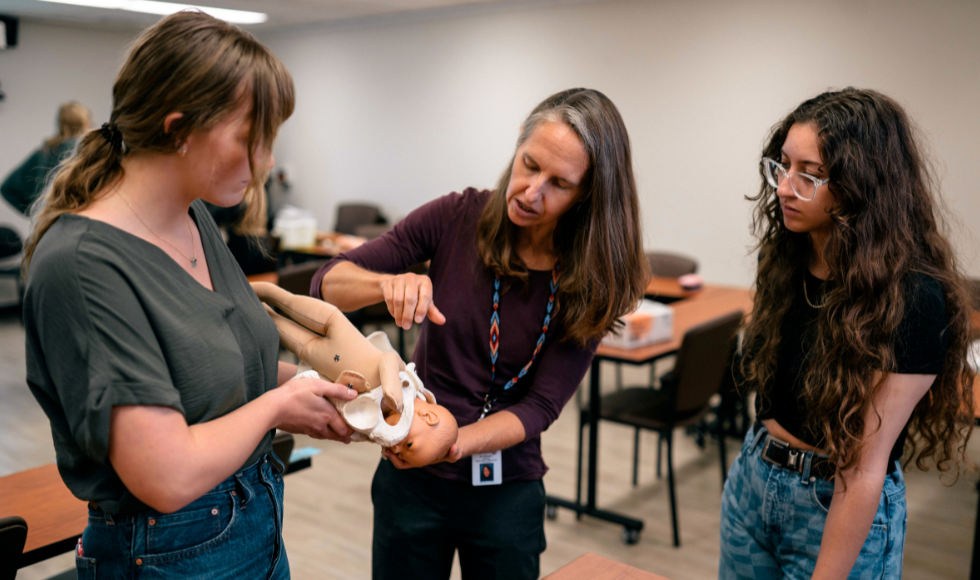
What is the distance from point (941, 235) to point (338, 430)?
1.06m

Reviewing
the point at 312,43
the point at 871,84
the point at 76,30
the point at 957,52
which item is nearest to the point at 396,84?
the point at 312,43

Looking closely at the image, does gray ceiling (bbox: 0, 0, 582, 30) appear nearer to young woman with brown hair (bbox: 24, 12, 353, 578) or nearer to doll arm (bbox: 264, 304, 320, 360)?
doll arm (bbox: 264, 304, 320, 360)

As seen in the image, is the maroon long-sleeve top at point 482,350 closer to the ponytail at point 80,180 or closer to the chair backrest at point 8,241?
the ponytail at point 80,180

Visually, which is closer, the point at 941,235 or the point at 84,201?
the point at 84,201

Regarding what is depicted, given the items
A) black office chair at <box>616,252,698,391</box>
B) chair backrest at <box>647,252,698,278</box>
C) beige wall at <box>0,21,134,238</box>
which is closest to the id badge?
black office chair at <box>616,252,698,391</box>

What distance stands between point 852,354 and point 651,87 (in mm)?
4893

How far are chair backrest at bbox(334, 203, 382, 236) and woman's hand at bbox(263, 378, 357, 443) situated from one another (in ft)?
21.4

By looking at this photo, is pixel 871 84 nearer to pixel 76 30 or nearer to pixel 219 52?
pixel 219 52

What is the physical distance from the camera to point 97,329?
772 millimetres

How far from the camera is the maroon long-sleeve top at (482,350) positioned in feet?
4.43

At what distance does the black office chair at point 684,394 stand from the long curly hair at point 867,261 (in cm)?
153

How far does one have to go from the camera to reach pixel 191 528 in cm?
93

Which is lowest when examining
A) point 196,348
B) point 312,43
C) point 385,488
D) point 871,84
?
point 385,488

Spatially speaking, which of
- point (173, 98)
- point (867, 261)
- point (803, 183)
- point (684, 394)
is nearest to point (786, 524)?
point (867, 261)
